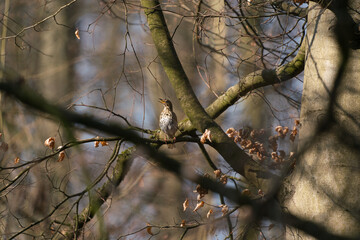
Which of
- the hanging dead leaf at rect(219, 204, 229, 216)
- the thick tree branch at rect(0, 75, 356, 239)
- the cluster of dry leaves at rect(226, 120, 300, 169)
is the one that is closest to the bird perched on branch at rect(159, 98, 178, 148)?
the cluster of dry leaves at rect(226, 120, 300, 169)

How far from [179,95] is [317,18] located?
3.52 feet

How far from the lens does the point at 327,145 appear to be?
7.84 feet

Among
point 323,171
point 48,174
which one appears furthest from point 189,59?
point 323,171

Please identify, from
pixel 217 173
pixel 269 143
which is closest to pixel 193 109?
pixel 217 173

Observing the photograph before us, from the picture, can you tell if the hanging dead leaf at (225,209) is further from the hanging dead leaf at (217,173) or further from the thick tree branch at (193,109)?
the thick tree branch at (193,109)

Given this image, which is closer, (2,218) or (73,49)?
(2,218)

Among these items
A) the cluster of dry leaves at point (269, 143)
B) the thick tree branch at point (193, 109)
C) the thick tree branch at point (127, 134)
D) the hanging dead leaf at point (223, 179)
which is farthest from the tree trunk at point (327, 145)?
the cluster of dry leaves at point (269, 143)

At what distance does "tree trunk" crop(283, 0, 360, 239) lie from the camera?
2.30 m

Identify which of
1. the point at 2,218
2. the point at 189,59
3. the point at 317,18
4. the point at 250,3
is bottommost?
the point at 317,18

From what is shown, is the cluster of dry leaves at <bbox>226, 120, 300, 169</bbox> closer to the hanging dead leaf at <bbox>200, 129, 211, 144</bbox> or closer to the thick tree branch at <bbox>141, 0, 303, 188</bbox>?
the thick tree branch at <bbox>141, 0, 303, 188</bbox>

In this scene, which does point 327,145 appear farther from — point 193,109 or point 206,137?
point 193,109

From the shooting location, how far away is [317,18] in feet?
8.52

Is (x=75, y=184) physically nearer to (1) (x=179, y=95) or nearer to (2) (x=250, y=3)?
(1) (x=179, y=95)

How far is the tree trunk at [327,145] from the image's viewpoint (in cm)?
230
